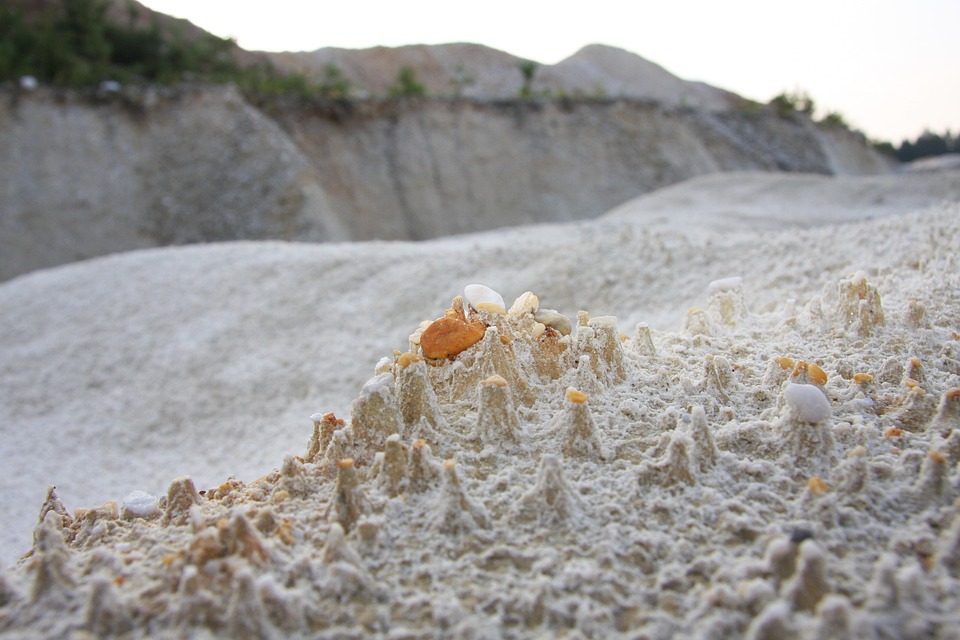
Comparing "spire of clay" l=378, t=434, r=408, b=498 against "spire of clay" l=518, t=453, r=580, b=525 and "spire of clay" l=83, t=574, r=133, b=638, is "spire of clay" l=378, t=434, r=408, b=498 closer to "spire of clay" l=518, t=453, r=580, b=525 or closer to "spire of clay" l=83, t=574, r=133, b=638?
"spire of clay" l=518, t=453, r=580, b=525

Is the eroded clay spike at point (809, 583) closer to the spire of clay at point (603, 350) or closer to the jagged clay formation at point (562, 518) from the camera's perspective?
the jagged clay formation at point (562, 518)

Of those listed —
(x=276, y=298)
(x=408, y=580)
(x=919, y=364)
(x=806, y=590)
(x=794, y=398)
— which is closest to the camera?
(x=806, y=590)

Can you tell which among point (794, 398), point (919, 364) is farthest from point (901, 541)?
point (919, 364)

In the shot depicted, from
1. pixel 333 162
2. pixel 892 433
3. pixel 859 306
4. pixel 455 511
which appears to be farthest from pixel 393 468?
pixel 333 162

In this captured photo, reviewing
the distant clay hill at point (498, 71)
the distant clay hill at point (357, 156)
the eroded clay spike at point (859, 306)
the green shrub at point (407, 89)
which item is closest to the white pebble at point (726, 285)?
the eroded clay spike at point (859, 306)

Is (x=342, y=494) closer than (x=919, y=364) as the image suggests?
Yes

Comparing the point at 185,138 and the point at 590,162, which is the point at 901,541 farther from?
the point at 590,162

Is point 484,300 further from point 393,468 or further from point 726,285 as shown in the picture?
point 726,285
